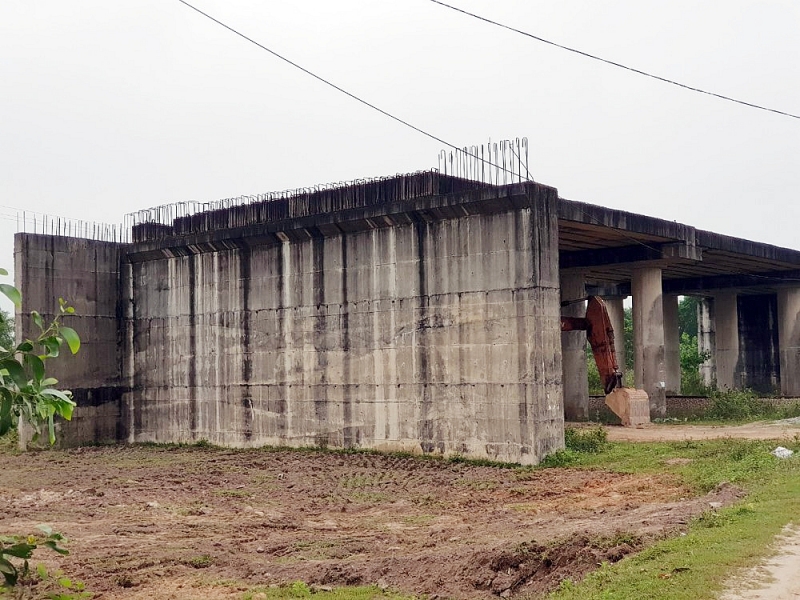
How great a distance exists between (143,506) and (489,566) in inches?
325

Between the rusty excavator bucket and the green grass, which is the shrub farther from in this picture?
the green grass

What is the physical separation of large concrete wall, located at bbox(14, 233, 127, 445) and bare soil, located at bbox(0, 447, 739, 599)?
474 centimetres

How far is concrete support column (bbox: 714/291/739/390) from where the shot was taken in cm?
4272

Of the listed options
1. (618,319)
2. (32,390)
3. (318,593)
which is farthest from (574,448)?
(618,319)

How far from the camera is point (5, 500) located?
1723cm

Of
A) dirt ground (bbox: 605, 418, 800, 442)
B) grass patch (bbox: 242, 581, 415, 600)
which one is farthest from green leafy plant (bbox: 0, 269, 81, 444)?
dirt ground (bbox: 605, 418, 800, 442)

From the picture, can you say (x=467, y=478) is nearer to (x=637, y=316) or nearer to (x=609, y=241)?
(x=609, y=241)

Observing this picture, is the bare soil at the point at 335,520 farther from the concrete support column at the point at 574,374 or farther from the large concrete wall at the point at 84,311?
the concrete support column at the point at 574,374

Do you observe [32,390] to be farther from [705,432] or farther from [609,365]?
[609,365]

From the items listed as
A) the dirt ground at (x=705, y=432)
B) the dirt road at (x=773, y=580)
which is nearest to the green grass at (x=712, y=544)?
the dirt road at (x=773, y=580)

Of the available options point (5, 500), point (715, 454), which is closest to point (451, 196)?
point (715, 454)

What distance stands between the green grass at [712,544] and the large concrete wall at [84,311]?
60.1 ft

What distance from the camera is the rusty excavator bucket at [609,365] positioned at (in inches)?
1037

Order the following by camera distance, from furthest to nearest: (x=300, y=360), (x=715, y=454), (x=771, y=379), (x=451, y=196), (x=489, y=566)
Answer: (x=771, y=379) → (x=300, y=360) → (x=451, y=196) → (x=715, y=454) → (x=489, y=566)
